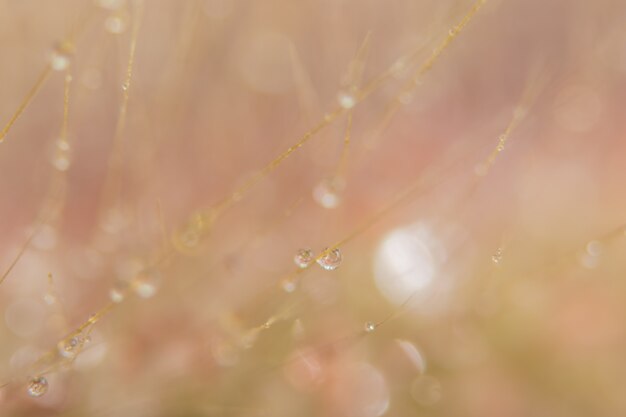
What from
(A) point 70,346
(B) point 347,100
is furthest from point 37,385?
(B) point 347,100

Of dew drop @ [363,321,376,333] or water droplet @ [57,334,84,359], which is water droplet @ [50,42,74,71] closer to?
water droplet @ [57,334,84,359]

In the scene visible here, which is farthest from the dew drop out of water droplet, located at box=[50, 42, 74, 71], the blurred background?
water droplet, located at box=[50, 42, 74, 71]

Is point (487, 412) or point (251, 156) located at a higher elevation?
point (251, 156)

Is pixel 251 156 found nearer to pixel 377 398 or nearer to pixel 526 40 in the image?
pixel 377 398

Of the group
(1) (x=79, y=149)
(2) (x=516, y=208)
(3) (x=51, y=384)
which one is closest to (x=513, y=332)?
(2) (x=516, y=208)

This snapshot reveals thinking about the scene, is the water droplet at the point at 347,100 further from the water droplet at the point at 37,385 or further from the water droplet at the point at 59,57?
the water droplet at the point at 37,385

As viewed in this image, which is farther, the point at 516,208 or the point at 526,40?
the point at 526,40

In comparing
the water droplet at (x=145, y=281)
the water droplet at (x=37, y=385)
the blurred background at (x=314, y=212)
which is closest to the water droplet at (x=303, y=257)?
the blurred background at (x=314, y=212)

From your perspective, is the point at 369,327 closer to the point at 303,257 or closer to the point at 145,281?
the point at 303,257

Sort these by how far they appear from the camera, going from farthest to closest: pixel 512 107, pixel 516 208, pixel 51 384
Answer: pixel 512 107, pixel 516 208, pixel 51 384
